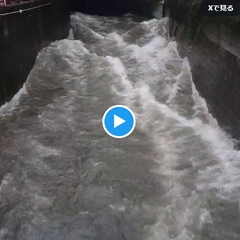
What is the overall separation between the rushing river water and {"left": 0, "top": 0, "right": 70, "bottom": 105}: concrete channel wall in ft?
1.41

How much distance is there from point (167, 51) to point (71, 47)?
3.89m

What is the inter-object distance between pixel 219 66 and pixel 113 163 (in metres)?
3.51

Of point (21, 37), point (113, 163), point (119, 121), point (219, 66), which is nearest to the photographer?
point (119, 121)

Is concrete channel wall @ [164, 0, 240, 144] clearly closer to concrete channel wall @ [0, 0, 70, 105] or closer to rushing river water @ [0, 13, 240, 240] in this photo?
rushing river water @ [0, 13, 240, 240]

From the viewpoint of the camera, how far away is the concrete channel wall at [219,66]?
23.7ft

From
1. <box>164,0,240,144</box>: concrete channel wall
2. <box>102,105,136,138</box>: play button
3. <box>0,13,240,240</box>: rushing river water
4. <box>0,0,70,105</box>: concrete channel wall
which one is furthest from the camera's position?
<box>0,0,70,105</box>: concrete channel wall

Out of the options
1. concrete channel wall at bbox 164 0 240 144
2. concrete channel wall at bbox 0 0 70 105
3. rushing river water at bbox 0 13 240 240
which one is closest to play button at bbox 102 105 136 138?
rushing river water at bbox 0 13 240 240

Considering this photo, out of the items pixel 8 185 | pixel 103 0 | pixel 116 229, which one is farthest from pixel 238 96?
pixel 103 0

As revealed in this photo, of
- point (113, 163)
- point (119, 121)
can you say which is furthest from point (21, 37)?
point (119, 121)

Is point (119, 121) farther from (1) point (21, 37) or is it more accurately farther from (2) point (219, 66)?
(1) point (21, 37)

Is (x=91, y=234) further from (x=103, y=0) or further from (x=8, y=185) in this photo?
(x=103, y=0)

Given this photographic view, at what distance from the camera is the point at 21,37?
11062 mm

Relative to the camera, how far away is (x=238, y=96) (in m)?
6.93

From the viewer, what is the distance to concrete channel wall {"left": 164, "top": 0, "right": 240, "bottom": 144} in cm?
722
